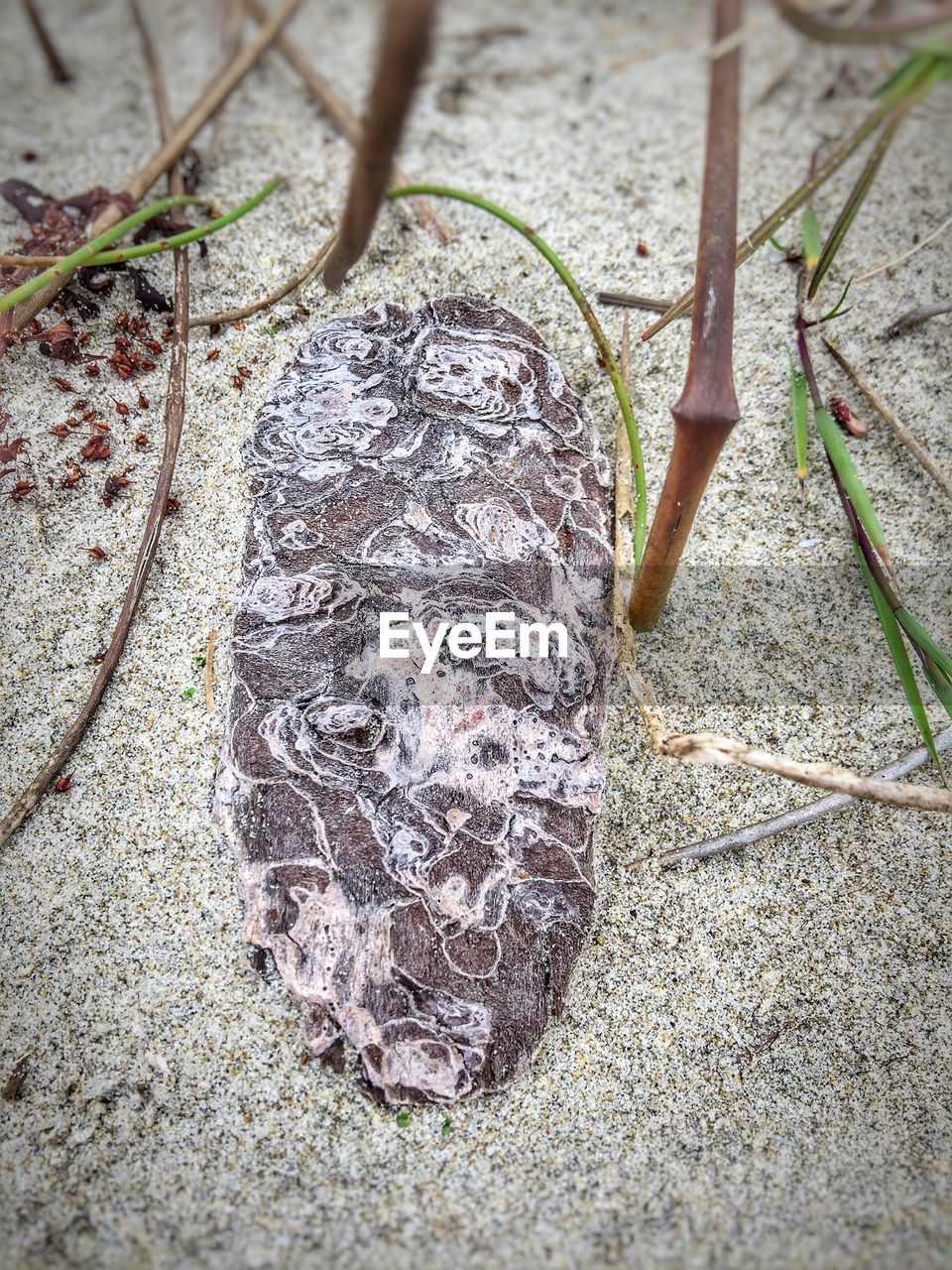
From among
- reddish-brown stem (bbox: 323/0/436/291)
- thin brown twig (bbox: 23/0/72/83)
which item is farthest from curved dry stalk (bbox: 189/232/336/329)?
thin brown twig (bbox: 23/0/72/83)

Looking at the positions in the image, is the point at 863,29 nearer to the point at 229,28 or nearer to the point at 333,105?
the point at 333,105

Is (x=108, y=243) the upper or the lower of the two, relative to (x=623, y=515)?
upper

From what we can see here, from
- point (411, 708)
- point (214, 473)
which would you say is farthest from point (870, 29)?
point (214, 473)

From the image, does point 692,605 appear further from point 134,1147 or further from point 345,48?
point 345,48

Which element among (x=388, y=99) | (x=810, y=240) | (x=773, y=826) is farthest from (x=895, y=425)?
(x=388, y=99)

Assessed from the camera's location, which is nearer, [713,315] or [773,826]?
[713,315]

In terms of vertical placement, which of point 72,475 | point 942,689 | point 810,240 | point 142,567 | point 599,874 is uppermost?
point 810,240

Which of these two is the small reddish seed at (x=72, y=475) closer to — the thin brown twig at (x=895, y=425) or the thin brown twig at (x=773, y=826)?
the thin brown twig at (x=773, y=826)
